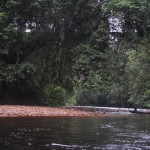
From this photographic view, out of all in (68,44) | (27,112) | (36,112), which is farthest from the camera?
(68,44)

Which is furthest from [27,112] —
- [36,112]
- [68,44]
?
[68,44]

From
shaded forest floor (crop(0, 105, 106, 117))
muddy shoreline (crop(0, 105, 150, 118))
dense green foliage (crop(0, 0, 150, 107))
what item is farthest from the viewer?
dense green foliage (crop(0, 0, 150, 107))

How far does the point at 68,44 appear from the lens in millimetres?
25031

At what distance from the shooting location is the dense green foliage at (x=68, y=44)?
1991 centimetres

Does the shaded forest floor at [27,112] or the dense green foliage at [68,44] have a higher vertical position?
the dense green foliage at [68,44]

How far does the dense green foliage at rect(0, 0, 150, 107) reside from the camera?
784 inches

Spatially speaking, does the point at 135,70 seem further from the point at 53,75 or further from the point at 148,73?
the point at 53,75

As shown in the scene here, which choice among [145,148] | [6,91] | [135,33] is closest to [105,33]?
[135,33]

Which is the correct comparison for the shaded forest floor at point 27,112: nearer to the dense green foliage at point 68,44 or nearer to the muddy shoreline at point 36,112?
the muddy shoreline at point 36,112

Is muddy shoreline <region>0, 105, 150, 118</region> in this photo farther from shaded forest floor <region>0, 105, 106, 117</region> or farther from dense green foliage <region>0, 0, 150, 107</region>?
dense green foliage <region>0, 0, 150, 107</region>

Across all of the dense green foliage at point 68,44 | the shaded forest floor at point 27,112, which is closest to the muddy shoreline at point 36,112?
the shaded forest floor at point 27,112

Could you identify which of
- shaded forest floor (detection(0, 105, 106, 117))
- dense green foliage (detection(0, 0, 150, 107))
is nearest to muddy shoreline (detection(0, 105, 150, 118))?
shaded forest floor (detection(0, 105, 106, 117))

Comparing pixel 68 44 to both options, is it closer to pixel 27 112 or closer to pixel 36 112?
pixel 36 112

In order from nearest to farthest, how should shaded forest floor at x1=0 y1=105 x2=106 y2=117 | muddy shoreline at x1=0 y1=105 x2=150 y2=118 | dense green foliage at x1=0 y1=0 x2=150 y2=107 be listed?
shaded forest floor at x1=0 y1=105 x2=106 y2=117 < muddy shoreline at x1=0 y1=105 x2=150 y2=118 < dense green foliage at x1=0 y1=0 x2=150 y2=107
